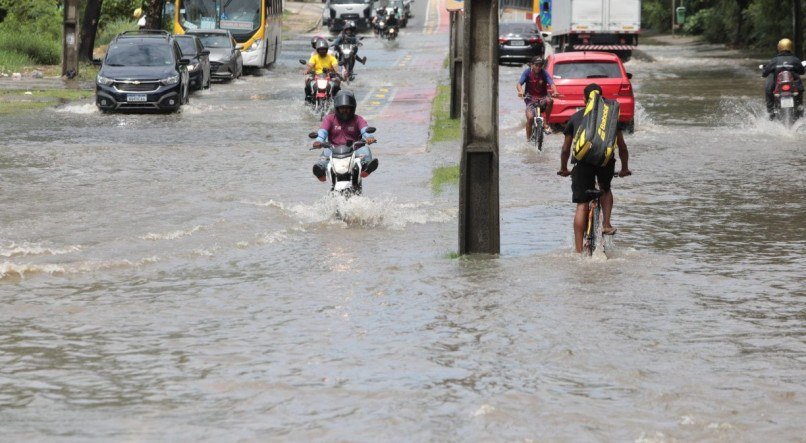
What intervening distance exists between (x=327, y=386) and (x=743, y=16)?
49.8 m

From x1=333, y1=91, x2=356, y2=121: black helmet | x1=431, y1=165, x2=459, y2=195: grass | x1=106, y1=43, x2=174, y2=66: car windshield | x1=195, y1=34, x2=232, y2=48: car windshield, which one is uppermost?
x1=195, y1=34, x2=232, y2=48: car windshield

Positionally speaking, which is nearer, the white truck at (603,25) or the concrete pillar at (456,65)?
the concrete pillar at (456,65)

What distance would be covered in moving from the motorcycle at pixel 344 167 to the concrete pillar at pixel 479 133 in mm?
2435

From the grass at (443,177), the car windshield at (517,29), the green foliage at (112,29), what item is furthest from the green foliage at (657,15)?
the grass at (443,177)

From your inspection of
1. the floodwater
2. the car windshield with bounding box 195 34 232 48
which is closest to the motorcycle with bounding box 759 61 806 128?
the floodwater

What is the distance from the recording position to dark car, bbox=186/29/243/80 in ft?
136

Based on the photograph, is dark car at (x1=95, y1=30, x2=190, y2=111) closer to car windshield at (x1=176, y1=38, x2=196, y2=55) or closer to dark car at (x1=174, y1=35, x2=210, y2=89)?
dark car at (x1=174, y1=35, x2=210, y2=89)

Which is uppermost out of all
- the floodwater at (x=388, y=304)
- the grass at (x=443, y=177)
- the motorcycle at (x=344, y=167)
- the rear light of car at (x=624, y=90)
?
the rear light of car at (x=624, y=90)

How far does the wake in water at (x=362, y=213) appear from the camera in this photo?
15297 millimetres

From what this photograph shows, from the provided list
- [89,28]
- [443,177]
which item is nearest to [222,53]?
[89,28]

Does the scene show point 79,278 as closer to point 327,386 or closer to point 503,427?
point 327,386

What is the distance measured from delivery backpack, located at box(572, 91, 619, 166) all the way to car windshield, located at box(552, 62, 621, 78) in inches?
485

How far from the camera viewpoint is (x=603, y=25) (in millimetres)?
49156

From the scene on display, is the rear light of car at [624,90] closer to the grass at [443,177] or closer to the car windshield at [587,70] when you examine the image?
the car windshield at [587,70]
